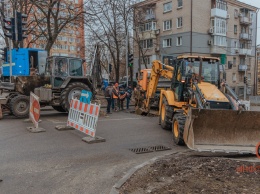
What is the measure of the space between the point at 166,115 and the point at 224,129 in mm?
3234

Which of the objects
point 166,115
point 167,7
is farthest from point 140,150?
point 167,7

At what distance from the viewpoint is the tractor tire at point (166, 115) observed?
33.6 feet

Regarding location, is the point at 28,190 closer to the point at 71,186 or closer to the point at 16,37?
the point at 71,186

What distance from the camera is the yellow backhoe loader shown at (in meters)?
7.24

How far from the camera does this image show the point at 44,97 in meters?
13.6

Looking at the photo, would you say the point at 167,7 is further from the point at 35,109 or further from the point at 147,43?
the point at 35,109

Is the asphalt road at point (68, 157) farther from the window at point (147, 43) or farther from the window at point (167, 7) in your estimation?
the window at point (147, 43)

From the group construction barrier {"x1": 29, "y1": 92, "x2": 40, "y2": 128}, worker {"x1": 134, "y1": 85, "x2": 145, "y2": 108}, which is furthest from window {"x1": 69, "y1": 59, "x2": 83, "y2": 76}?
construction barrier {"x1": 29, "y1": 92, "x2": 40, "y2": 128}

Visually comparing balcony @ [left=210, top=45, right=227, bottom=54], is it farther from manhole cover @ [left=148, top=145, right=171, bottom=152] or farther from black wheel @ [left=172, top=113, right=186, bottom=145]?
manhole cover @ [left=148, top=145, right=171, bottom=152]

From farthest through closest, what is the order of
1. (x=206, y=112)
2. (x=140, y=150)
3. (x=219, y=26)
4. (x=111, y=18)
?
(x=219, y=26) < (x=111, y=18) < (x=140, y=150) < (x=206, y=112)

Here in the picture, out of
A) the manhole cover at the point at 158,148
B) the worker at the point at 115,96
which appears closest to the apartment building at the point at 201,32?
the worker at the point at 115,96

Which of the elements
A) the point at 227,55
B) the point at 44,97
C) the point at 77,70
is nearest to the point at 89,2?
the point at 77,70

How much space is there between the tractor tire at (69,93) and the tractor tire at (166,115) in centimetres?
494

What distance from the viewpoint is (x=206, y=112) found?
23.9 feet
